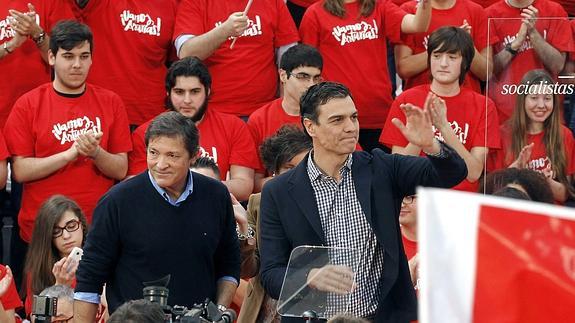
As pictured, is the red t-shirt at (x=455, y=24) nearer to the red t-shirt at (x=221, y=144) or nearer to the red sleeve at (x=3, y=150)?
the red t-shirt at (x=221, y=144)

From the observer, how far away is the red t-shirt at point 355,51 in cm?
871

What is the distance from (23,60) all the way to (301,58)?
5.94 ft

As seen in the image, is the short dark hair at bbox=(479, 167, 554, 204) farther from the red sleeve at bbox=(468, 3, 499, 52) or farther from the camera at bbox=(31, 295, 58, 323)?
the red sleeve at bbox=(468, 3, 499, 52)

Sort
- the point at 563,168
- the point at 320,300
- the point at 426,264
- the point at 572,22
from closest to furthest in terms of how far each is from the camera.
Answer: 1. the point at 426,264
2. the point at 320,300
3. the point at 563,168
4. the point at 572,22

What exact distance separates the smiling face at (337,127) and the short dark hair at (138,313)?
1237mm

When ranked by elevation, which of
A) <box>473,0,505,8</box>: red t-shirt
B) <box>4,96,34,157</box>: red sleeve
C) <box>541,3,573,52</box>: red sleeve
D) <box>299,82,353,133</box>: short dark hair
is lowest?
<box>4,96,34,157</box>: red sleeve

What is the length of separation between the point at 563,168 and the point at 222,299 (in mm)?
1877

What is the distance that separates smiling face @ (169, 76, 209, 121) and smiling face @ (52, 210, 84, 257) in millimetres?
1105

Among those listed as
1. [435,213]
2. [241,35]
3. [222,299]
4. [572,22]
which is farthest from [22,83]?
[435,213]

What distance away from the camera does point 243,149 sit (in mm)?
8094

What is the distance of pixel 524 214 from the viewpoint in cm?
292

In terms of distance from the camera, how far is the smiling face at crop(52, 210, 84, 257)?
727 centimetres

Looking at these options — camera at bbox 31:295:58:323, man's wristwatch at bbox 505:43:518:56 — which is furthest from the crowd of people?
camera at bbox 31:295:58:323

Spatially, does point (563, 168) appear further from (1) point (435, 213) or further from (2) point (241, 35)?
(1) point (435, 213)
